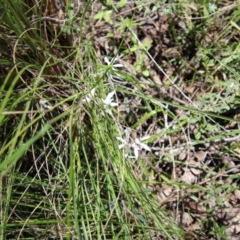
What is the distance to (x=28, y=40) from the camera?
4.78ft

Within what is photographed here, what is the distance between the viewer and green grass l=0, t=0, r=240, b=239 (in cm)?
149

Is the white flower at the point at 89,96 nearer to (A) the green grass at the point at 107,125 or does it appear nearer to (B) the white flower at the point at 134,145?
(A) the green grass at the point at 107,125

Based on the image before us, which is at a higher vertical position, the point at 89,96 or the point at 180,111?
the point at 89,96

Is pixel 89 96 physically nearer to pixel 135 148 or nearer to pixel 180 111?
pixel 135 148

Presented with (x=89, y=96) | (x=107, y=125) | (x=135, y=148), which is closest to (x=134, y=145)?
(x=135, y=148)

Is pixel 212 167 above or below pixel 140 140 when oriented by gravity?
below

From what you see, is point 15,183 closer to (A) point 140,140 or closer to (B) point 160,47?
(A) point 140,140

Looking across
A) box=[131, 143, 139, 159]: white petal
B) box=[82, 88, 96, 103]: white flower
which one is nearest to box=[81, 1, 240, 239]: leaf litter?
box=[131, 143, 139, 159]: white petal

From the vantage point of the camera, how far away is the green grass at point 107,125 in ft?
4.89

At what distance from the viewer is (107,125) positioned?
5.08 ft

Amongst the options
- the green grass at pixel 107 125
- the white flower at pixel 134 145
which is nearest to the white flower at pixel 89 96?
the green grass at pixel 107 125

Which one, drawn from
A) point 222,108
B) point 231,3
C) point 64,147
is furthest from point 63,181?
point 231,3

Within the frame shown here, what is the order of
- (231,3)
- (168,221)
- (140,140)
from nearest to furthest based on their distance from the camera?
(168,221) < (140,140) < (231,3)

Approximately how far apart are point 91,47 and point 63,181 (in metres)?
0.51
